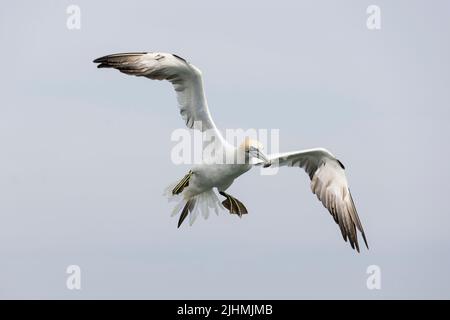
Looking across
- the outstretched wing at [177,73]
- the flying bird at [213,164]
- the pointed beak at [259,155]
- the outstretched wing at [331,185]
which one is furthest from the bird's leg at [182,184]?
the outstretched wing at [331,185]

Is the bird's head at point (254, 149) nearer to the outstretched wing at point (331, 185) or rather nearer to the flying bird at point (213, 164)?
the flying bird at point (213, 164)

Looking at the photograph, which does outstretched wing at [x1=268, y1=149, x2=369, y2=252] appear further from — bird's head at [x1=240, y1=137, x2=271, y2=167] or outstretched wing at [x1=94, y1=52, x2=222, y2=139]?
outstretched wing at [x1=94, y1=52, x2=222, y2=139]

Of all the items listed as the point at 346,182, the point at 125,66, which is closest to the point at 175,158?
the point at 125,66

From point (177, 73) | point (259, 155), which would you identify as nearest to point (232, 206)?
point (259, 155)

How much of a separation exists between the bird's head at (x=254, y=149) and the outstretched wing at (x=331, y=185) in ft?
4.50

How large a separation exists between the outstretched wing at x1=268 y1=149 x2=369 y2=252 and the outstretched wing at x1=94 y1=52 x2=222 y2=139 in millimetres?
1759

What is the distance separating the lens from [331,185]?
1786 cm

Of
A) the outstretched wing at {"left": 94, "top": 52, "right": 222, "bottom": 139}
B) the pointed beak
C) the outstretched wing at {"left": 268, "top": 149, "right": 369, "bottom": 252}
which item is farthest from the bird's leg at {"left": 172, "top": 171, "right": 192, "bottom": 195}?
the outstretched wing at {"left": 268, "top": 149, "right": 369, "bottom": 252}

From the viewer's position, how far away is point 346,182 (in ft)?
58.4

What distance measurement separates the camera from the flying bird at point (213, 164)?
16.2 metres

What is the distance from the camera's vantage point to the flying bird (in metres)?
16.2

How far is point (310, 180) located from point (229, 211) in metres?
1.51

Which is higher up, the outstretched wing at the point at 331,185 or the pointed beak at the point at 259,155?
the pointed beak at the point at 259,155

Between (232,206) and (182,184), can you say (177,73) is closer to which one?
(182,184)
